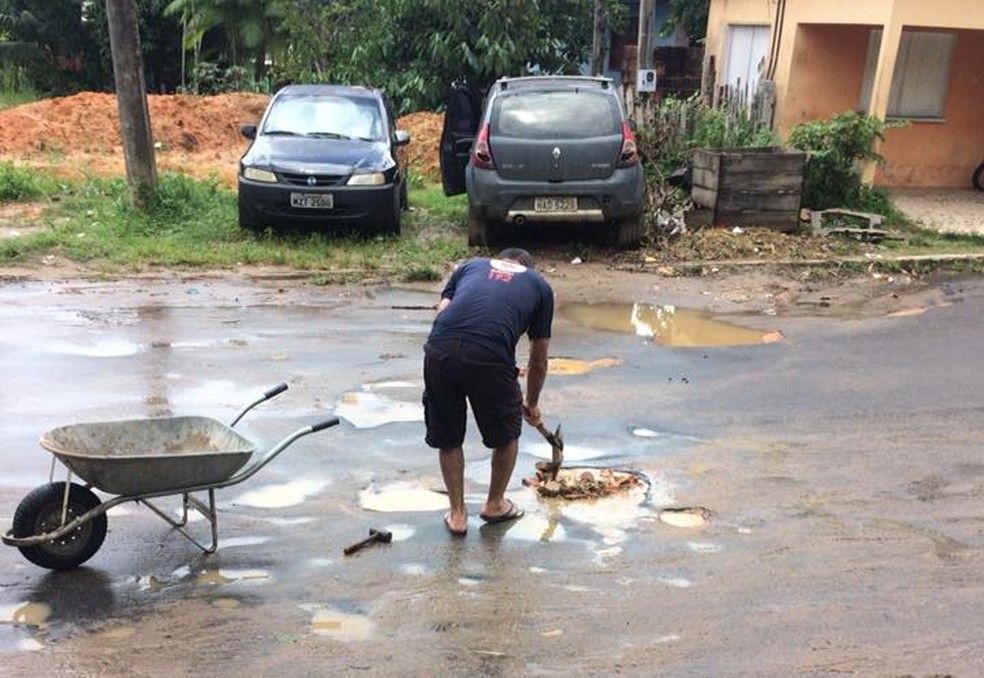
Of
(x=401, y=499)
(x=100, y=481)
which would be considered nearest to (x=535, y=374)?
(x=401, y=499)

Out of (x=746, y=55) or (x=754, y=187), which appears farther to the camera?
(x=746, y=55)

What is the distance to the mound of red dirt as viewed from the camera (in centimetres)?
1589

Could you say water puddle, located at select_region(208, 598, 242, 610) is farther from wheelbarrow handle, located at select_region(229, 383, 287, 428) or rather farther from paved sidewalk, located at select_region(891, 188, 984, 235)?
paved sidewalk, located at select_region(891, 188, 984, 235)

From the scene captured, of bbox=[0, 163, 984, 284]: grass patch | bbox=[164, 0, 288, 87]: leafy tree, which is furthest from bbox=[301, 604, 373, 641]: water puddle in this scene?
bbox=[164, 0, 288, 87]: leafy tree

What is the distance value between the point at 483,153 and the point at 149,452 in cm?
643

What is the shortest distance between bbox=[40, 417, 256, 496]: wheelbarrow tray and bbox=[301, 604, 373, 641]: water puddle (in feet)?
2.27

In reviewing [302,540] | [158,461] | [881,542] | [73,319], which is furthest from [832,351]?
[73,319]

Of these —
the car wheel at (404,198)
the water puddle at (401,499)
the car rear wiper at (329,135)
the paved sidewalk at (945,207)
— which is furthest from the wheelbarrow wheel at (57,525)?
the paved sidewalk at (945,207)

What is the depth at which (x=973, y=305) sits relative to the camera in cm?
892

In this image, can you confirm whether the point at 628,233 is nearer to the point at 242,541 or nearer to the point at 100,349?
the point at 100,349

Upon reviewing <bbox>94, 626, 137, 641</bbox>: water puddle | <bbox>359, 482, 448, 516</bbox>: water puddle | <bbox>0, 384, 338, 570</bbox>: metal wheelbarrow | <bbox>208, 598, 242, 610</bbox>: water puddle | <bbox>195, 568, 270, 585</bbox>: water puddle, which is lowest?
<bbox>359, 482, 448, 516</bbox>: water puddle

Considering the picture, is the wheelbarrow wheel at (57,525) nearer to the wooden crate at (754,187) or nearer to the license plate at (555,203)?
the license plate at (555,203)

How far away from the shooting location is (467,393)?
433cm

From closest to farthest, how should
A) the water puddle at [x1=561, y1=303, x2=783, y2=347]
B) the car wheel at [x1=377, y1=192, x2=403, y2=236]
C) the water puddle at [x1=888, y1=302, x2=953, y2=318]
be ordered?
the water puddle at [x1=561, y1=303, x2=783, y2=347] → the water puddle at [x1=888, y1=302, x2=953, y2=318] → the car wheel at [x1=377, y1=192, x2=403, y2=236]
